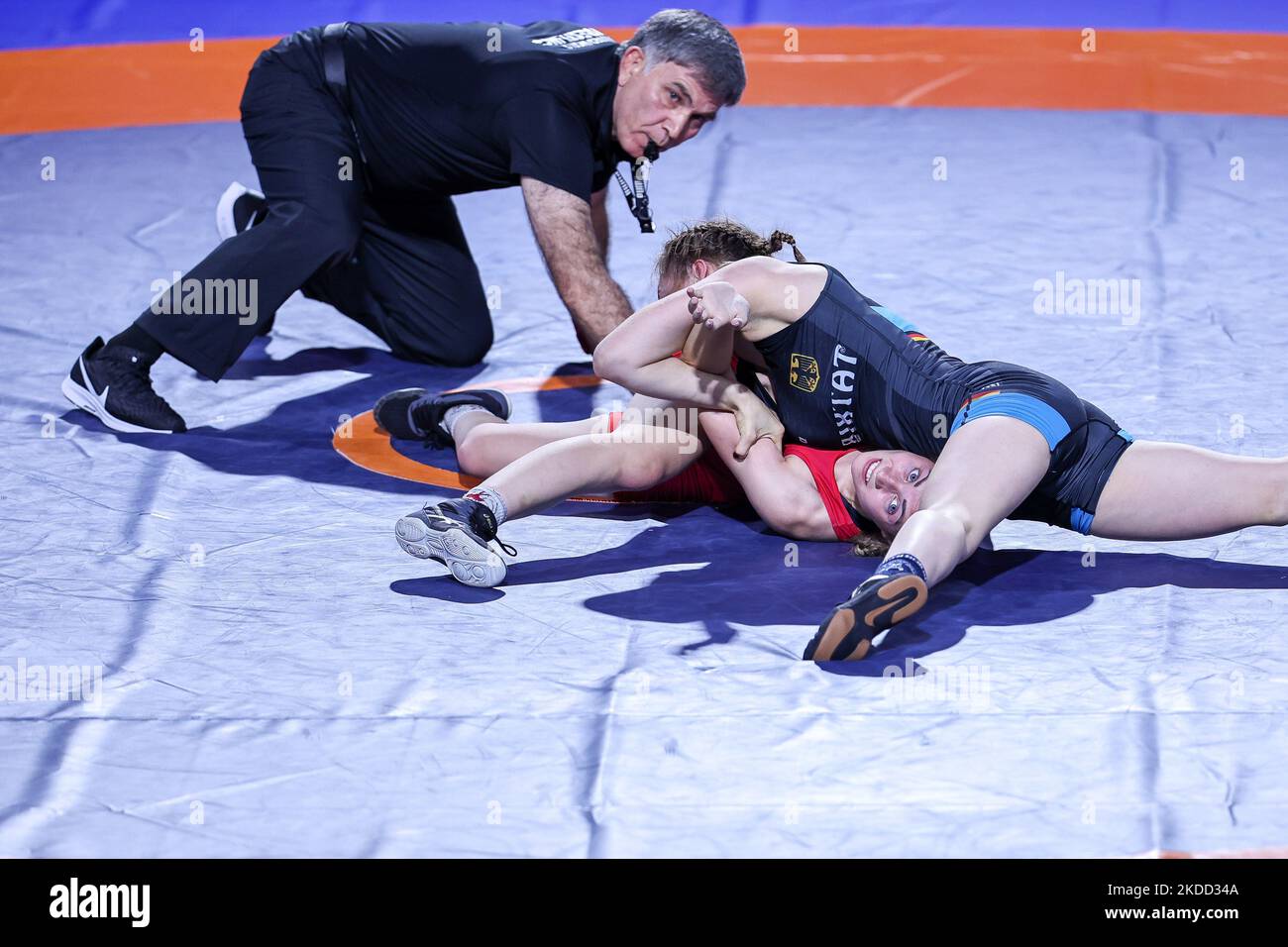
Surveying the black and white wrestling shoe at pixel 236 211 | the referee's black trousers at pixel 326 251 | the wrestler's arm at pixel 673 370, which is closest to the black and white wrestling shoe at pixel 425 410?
the referee's black trousers at pixel 326 251

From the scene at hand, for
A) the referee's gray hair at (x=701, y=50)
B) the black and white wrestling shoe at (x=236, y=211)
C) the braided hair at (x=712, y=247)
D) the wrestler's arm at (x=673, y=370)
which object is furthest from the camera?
the black and white wrestling shoe at (x=236, y=211)

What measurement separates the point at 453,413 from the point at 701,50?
99 cm

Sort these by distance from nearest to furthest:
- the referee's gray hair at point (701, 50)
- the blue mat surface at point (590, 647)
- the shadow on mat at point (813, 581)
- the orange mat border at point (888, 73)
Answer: the blue mat surface at point (590, 647) < the shadow on mat at point (813, 581) < the referee's gray hair at point (701, 50) < the orange mat border at point (888, 73)

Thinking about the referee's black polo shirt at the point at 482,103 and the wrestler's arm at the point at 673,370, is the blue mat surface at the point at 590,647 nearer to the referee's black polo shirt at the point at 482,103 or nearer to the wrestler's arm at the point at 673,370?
the wrestler's arm at the point at 673,370

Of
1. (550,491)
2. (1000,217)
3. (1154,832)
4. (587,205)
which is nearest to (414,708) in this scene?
(550,491)

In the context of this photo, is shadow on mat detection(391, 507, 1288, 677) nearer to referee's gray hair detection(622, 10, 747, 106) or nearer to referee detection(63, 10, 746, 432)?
referee detection(63, 10, 746, 432)

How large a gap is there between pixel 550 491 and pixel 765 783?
1013 mm

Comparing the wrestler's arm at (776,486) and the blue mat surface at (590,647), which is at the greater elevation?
the wrestler's arm at (776,486)

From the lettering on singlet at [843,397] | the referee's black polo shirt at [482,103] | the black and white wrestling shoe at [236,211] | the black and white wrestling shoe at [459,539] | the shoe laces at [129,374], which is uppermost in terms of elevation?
the referee's black polo shirt at [482,103]

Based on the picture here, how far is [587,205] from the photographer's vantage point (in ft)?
13.1

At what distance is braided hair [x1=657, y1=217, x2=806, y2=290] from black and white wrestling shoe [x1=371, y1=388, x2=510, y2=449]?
1.94 ft

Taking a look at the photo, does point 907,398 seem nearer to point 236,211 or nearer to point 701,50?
point 701,50

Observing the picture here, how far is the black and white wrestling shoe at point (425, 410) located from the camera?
12.7 ft
